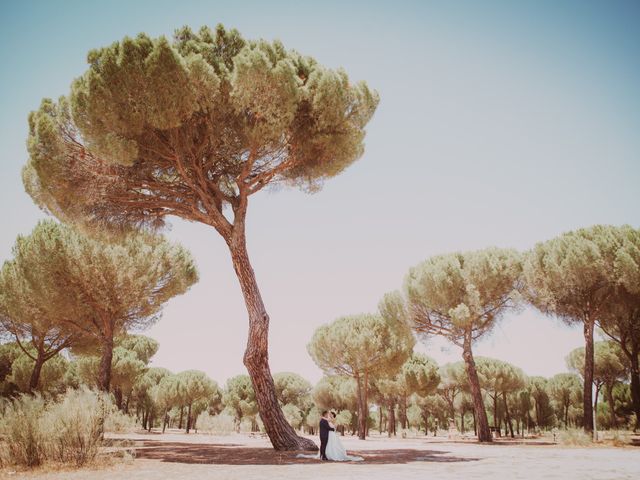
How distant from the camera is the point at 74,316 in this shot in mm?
14164

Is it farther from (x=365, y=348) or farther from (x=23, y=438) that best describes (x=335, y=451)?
(x=365, y=348)

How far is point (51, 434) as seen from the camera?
663 cm

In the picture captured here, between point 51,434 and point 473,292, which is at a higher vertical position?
point 473,292

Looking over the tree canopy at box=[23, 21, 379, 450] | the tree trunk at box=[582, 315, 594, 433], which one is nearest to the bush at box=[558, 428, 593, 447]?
the tree trunk at box=[582, 315, 594, 433]

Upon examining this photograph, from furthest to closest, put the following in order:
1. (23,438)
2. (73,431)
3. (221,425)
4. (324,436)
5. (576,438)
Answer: (221,425) → (576,438) → (324,436) → (73,431) → (23,438)

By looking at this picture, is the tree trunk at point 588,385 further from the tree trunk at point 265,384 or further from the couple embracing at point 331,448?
the tree trunk at point 265,384

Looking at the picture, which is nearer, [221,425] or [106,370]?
[106,370]

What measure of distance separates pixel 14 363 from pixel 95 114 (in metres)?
21.3

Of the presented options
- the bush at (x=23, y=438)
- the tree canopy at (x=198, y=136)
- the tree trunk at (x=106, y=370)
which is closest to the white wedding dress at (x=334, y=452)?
the tree canopy at (x=198, y=136)

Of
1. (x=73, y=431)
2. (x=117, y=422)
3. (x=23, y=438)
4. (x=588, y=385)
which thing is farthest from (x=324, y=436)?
(x=588, y=385)

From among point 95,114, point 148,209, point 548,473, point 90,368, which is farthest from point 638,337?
point 90,368

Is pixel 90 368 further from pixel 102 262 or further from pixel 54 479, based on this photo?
pixel 54 479

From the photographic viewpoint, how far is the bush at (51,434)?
259 inches

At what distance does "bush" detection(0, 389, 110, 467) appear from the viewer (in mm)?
6570
